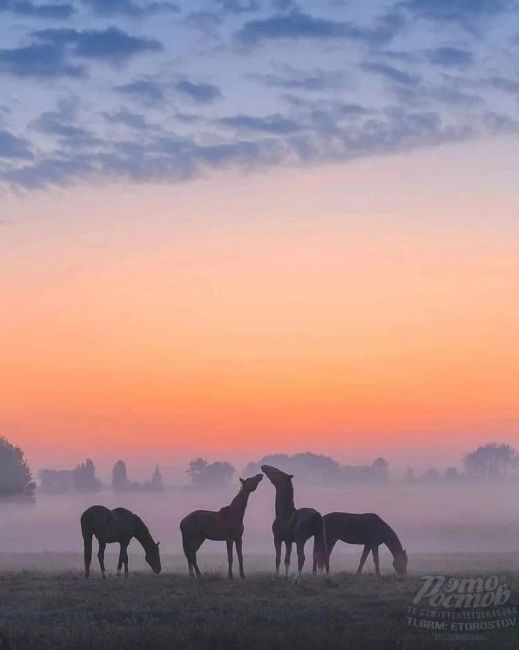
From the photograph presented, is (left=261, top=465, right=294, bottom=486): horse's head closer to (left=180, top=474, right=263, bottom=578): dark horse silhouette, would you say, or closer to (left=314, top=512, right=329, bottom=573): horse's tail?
(left=180, top=474, right=263, bottom=578): dark horse silhouette

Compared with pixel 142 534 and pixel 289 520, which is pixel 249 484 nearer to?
pixel 289 520

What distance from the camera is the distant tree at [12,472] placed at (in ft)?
407

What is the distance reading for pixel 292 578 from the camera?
26297 mm

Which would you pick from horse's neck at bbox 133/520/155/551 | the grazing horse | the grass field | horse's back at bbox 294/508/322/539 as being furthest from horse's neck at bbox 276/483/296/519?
horse's neck at bbox 133/520/155/551

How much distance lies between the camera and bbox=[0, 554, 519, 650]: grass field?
18.2 m

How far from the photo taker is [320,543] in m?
30.1

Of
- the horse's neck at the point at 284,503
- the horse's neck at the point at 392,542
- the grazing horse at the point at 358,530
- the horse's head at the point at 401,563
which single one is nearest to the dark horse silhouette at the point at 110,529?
the horse's neck at the point at 284,503

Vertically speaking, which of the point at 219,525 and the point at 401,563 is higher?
the point at 219,525

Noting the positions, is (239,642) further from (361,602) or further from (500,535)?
(500,535)

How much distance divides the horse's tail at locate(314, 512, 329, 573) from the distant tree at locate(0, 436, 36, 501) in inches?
3918

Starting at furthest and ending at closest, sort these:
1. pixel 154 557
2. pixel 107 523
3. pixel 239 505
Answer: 1. pixel 154 557
2. pixel 107 523
3. pixel 239 505

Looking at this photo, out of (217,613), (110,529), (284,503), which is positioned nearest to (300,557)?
(284,503)

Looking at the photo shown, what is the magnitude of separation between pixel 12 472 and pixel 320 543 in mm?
102148

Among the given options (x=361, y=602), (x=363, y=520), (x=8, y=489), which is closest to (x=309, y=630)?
(x=361, y=602)
